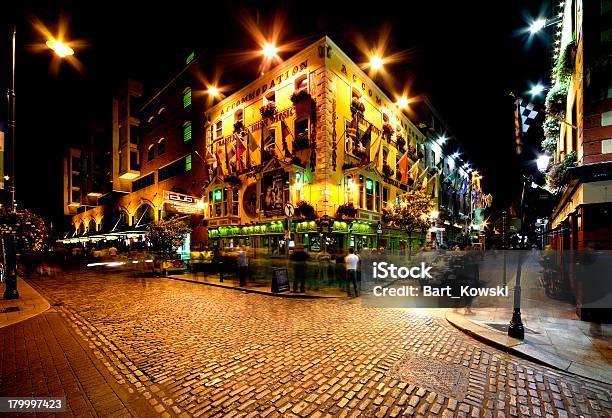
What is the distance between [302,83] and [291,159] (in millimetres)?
6104

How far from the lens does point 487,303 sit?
991 centimetres

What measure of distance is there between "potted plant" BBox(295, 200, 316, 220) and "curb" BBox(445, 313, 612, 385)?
12.3 metres

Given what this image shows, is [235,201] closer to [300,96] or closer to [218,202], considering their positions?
[218,202]

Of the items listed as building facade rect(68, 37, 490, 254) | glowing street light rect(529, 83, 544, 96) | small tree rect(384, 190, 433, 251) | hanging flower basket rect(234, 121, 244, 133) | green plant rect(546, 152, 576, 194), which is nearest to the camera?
green plant rect(546, 152, 576, 194)

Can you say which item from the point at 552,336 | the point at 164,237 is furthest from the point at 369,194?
the point at 552,336

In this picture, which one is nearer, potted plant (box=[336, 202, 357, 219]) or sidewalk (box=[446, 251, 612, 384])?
sidewalk (box=[446, 251, 612, 384])

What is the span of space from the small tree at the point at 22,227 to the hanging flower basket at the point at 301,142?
14.9 m

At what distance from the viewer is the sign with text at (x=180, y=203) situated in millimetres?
24244

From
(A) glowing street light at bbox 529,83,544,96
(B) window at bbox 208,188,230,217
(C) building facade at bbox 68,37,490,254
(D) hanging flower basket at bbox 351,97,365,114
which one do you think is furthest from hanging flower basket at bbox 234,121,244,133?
(A) glowing street light at bbox 529,83,544,96

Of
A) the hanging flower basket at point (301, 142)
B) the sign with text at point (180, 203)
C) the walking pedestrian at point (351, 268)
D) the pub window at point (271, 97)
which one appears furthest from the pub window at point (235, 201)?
the walking pedestrian at point (351, 268)

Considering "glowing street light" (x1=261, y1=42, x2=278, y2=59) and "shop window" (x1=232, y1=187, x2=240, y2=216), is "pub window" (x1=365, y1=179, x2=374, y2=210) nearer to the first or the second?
"shop window" (x1=232, y1=187, x2=240, y2=216)

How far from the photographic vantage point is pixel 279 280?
1189cm

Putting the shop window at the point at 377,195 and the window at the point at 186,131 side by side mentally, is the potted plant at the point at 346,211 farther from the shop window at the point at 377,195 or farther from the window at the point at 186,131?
the window at the point at 186,131

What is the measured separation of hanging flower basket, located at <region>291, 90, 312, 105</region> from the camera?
20.2 meters
